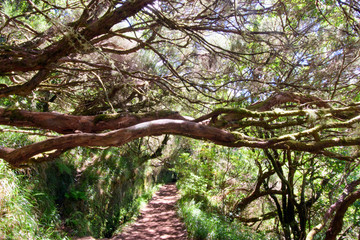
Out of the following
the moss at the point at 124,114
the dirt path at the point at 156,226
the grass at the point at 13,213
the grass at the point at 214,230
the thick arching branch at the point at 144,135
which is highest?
the moss at the point at 124,114

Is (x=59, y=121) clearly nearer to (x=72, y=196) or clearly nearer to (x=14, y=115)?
(x=14, y=115)

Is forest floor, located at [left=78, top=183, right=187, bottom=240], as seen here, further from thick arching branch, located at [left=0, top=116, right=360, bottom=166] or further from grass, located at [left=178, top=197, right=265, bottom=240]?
thick arching branch, located at [left=0, top=116, right=360, bottom=166]

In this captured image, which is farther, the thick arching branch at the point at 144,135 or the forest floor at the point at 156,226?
the forest floor at the point at 156,226

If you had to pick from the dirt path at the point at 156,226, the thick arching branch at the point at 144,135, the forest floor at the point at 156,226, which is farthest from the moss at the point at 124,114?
the dirt path at the point at 156,226

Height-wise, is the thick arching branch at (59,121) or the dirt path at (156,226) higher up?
the thick arching branch at (59,121)

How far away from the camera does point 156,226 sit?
31.6ft

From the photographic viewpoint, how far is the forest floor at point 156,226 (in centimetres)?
824

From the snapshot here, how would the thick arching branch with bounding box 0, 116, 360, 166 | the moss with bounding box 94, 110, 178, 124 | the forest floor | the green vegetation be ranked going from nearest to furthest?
the thick arching branch with bounding box 0, 116, 360, 166 < the moss with bounding box 94, 110, 178, 124 < the green vegetation < the forest floor

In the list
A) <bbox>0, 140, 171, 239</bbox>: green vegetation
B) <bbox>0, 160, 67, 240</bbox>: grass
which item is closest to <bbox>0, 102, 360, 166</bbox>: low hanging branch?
<bbox>0, 160, 67, 240</bbox>: grass

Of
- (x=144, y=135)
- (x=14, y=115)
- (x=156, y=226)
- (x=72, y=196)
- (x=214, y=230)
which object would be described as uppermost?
(x=14, y=115)

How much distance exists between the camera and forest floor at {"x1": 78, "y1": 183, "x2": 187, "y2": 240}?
27.0 feet

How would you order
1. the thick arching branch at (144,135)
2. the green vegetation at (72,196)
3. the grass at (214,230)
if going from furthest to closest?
1. the grass at (214,230)
2. the green vegetation at (72,196)
3. the thick arching branch at (144,135)

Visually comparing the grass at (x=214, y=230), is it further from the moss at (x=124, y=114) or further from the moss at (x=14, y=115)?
the moss at (x=14, y=115)

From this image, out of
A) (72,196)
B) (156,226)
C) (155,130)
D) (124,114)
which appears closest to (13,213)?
(124,114)
